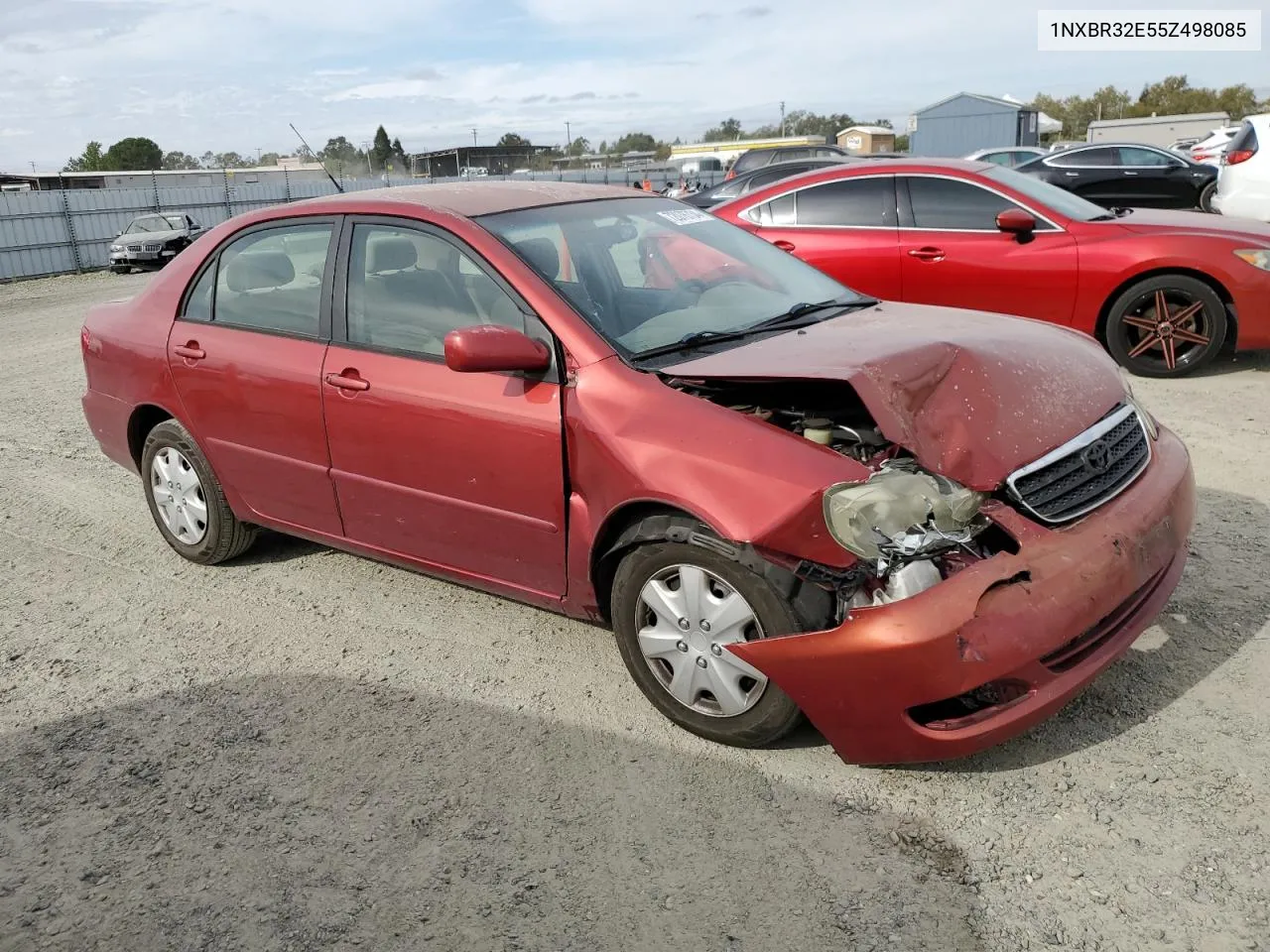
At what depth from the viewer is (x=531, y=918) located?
2.49m

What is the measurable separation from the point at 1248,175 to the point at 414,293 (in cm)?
983

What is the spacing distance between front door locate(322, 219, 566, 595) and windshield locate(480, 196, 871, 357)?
0.23 meters

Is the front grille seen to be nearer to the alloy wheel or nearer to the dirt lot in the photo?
the dirt lot

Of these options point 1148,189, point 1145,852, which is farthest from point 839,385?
point 1148,189

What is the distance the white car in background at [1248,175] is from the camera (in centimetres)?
1014

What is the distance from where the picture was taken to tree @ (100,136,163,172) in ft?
234

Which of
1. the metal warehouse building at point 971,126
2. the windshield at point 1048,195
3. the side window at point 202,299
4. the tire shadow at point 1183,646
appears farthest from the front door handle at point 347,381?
the metal warehouse building at point 971,126

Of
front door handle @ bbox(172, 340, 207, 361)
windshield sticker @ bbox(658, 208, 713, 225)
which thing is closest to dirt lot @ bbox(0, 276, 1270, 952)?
front door handle @ bbox(172, 340, 207, 361)

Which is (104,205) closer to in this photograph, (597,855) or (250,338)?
(250,338)

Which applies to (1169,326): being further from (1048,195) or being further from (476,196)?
(476,196)

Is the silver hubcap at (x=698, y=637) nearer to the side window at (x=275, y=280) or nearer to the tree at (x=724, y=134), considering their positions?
the side window at (x=275, y=280)

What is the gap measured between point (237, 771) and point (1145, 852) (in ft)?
8.56

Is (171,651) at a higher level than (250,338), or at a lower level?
lower

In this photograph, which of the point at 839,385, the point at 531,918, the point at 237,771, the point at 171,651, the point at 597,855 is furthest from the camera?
the point at 171,651
